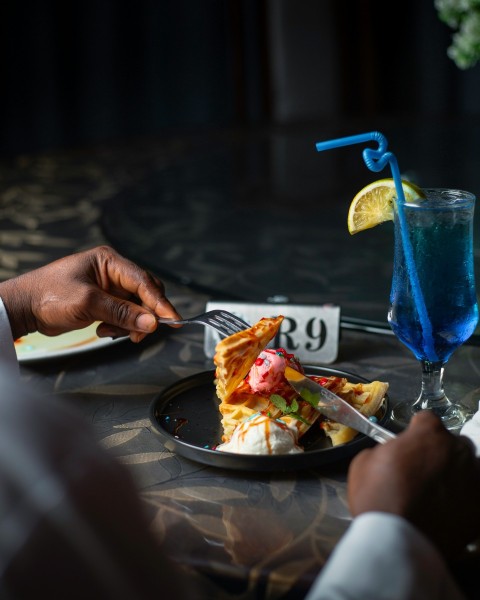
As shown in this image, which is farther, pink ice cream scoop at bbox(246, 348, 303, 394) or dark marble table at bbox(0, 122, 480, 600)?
Result: pink ice cream scoop at bbox(246, 348, 303, 394)

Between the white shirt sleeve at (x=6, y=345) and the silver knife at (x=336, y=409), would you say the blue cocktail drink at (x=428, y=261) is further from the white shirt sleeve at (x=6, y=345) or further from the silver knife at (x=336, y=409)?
the white shirt sleeve at (x=6, y=345)

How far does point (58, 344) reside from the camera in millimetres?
1458

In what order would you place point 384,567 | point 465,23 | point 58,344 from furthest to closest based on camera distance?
point 465,23 → point 58,344 → point 384,567

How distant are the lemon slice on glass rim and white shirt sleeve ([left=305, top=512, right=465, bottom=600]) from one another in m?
0.49

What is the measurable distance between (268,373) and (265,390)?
0.02 meters

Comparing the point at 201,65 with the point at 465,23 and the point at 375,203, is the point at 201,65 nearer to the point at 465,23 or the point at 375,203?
the point at 465,23

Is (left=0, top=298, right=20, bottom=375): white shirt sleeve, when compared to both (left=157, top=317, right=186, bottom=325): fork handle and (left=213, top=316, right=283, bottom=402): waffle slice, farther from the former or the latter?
(left=213, top=316, right=283, bottom=402): waffle slice

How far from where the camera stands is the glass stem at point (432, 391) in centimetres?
111

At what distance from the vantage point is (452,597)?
688 mm

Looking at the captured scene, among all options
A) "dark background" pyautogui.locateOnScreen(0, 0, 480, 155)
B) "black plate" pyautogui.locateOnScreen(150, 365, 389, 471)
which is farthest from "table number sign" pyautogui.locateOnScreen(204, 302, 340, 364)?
"dark background" pyautogui.locateOnScreen(0, 0, 480, 155)

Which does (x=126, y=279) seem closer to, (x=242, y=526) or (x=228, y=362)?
(x=228, y=362)

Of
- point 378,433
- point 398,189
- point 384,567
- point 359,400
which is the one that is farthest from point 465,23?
point 384,567

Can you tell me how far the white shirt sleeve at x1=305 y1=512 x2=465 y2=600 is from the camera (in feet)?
2.11

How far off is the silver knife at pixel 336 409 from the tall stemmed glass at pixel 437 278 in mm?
148
